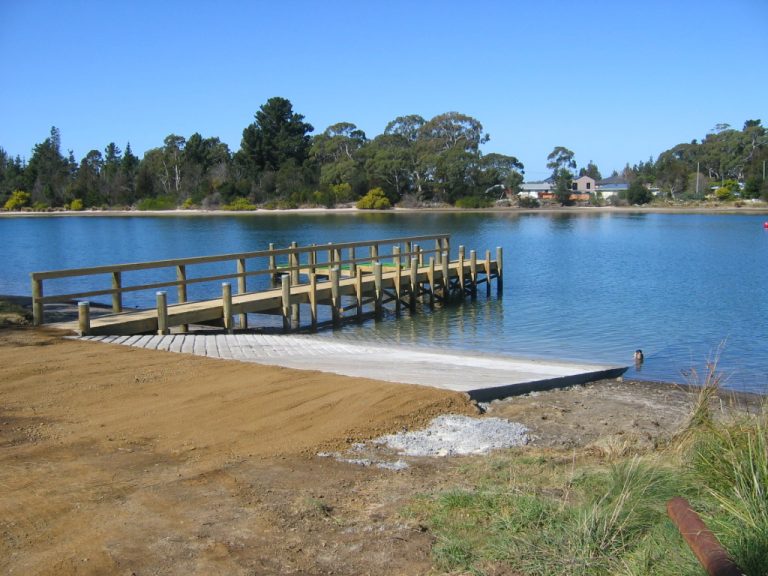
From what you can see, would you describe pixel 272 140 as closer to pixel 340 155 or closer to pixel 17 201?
pixel 340 155

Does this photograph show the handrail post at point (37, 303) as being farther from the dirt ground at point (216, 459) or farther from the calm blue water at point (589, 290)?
the calm blue water at point (589, 290)

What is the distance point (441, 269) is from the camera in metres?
27.4

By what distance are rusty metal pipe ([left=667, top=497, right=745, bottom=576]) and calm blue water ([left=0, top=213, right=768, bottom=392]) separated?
516 centimetres

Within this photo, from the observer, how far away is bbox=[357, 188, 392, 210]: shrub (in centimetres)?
10612

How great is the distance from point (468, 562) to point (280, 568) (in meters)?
1.22

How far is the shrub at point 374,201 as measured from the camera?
106125mm

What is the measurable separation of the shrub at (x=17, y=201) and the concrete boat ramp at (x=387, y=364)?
127 m

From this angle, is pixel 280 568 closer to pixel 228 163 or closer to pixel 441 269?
pixel 441 269

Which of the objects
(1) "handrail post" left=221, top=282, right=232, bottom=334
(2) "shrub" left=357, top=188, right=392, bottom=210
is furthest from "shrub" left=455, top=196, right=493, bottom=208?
(1) "handrail post" left=221, top=282, right=232, bottom=334

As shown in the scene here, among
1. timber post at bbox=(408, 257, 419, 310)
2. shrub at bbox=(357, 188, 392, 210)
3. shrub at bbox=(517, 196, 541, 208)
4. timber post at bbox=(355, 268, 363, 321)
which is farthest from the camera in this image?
shrub at bbox=(517, 196, 541, 208)

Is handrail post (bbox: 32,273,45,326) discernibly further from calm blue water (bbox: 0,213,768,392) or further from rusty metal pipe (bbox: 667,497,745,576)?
rusty metal pipe (bbox: 667,497,745,576)

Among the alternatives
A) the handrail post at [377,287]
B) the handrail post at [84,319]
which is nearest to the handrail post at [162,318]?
the handrail post at [84,319]

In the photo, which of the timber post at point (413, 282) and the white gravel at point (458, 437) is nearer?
the white gravel at point (458, 437)

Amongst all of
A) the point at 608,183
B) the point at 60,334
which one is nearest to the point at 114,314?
the point at 60,334
